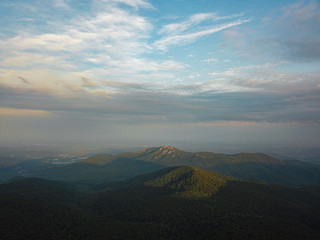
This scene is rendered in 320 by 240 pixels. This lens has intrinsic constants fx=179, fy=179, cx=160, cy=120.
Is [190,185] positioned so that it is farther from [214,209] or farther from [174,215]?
[174,215]

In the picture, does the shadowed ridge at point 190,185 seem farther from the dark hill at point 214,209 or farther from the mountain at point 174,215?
the mountain at point 174,215

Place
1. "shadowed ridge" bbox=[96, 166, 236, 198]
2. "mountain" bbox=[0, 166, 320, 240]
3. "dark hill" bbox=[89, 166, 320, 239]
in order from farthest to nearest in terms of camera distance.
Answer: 1. "shadowed ridge" bbox=[96, 166, 236, 198]
2. "dark hill" bbox=[89, 166, 320, 239]
3. "mountain" bbox=[0, 166, 320, 240]

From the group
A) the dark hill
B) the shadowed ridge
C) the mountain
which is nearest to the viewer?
the mountain

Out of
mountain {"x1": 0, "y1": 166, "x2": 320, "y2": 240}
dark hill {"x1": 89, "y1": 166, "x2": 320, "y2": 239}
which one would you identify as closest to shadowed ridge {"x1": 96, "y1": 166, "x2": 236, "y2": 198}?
dark hill {"x1": 89, "y1": 166, "x2": 320, "y2": 239}

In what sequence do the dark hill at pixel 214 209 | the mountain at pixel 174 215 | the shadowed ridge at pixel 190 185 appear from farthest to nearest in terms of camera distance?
the shadowed ridge at pixel 190 185 < the dark hill at pixel 214 209 < the mountain at pixel 174 215

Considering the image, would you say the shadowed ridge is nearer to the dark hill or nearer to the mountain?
the dark hill

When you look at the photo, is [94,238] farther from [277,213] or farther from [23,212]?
[277,213]

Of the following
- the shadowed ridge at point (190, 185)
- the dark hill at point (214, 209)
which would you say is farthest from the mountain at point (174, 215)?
the shadowed ridge at point (190, 185)

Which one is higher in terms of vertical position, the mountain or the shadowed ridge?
the shadowed ridge

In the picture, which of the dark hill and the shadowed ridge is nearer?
the dark hill
